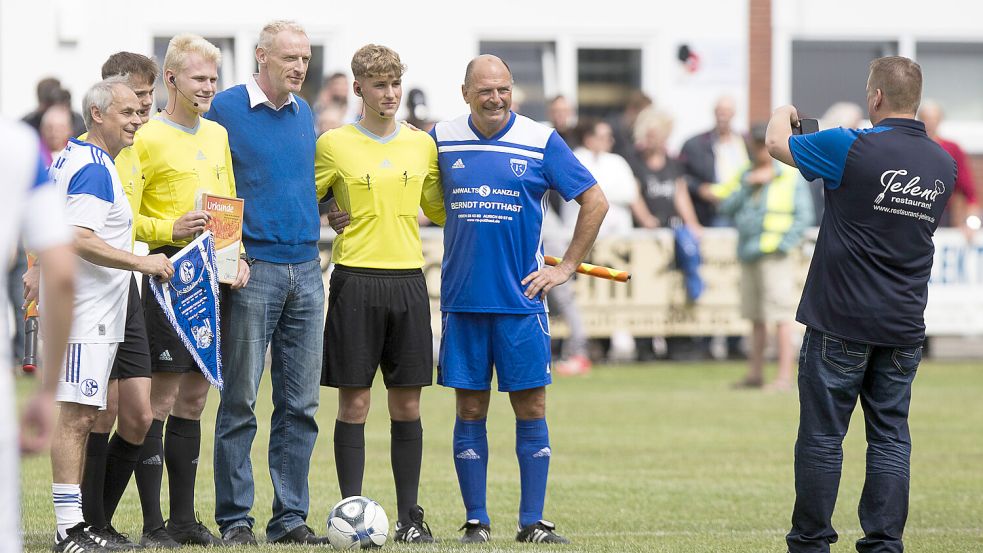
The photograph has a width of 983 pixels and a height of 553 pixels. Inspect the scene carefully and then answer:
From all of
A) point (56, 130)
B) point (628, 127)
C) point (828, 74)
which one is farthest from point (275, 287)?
point (828, 74)

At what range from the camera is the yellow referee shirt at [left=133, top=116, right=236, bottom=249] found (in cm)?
693

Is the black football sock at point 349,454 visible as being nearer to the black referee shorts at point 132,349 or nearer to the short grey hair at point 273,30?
the black referee shorts at point 132,349

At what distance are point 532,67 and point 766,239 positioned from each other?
299 inches

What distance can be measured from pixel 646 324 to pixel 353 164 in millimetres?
9995

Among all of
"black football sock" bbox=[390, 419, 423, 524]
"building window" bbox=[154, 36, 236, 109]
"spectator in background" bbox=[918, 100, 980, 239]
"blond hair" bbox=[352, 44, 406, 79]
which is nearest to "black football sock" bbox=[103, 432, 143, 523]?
"black football sock" bbox=[390, 419, 423, 524]

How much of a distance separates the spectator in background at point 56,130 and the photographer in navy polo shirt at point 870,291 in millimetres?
8609

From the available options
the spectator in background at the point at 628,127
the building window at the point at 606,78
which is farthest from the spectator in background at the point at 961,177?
the building window at the point at 606,78

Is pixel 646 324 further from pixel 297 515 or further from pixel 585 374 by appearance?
pixel 297 515

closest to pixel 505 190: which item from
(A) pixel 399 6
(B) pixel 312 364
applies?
(B) pixel 312 364

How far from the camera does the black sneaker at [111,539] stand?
6766 millimetres

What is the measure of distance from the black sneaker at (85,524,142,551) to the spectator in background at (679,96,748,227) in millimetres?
11764

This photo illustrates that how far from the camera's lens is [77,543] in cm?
666

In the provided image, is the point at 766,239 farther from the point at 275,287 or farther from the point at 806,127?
the point at 275,287

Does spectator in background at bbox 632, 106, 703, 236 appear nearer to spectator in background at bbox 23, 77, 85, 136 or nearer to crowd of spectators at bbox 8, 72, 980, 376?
crowd of spectators at bbox 8, 72, 980, 376
